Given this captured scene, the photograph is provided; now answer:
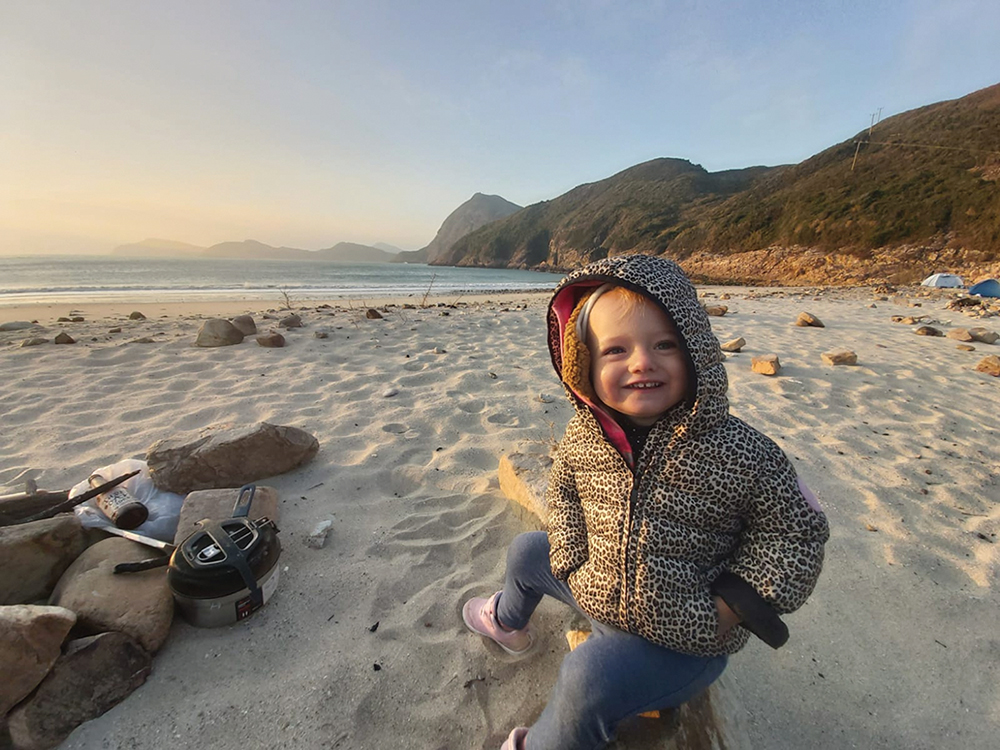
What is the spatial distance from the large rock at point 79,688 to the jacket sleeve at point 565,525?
1.52 metres

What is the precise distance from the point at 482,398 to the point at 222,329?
413cm

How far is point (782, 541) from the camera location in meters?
1.18

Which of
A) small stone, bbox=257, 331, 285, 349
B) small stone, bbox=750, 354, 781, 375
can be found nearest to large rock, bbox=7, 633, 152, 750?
small stone, bbox=257, 331, 285, 349

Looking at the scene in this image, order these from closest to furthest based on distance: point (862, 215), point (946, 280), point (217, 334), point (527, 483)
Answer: point (527, 483), point (217, 334), point (946, 280), point (862, 215)

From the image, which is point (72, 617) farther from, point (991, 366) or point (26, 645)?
point (991, 366)

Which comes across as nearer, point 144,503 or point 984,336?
point 144,503

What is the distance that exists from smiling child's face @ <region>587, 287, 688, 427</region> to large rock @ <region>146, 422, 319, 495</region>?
2.42 meters

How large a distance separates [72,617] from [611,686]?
69.4 inches

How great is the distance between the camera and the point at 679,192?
69.7 meters

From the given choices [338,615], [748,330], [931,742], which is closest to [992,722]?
[931,742]

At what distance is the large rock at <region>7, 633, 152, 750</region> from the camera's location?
4.35ft

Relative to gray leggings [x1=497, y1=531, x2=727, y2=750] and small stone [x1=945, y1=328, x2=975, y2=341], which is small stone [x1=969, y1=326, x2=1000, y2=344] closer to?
small stone [x1=945, y1=328, x2=975, y2=341]

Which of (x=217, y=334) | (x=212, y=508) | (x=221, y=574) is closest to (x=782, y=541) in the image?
(x=221, y=574)

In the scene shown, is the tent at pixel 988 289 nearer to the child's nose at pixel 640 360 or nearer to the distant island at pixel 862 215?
the distant island at pixel 862 215
